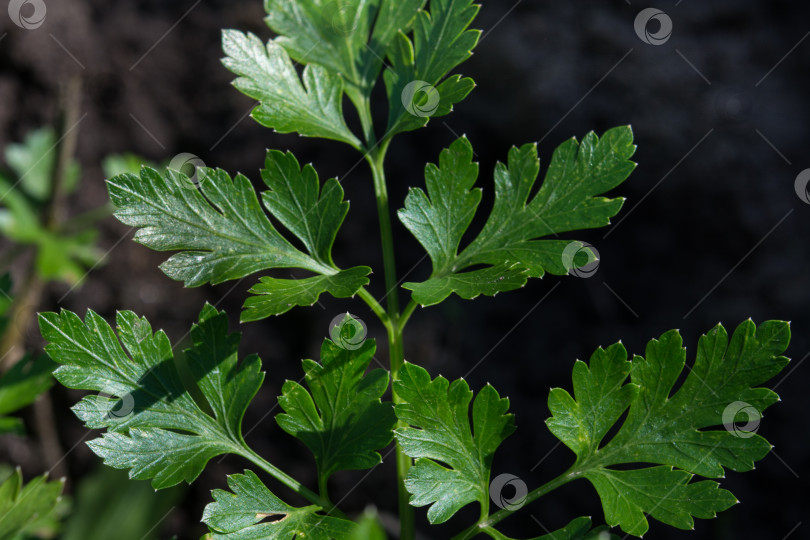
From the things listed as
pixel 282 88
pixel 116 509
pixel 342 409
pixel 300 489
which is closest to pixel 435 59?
pixel 282 88

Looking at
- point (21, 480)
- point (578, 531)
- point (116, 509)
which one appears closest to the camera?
point (578, 531)

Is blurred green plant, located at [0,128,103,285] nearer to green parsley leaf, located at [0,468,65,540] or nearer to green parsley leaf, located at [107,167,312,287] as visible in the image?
green parsley leaf, located at [0,468,65,540]

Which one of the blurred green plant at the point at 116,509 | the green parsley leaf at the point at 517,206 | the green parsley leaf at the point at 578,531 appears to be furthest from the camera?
the blurred green plant at the point at 116,509

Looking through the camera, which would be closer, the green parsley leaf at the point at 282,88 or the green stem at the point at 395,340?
the green stem at the point at 395,340

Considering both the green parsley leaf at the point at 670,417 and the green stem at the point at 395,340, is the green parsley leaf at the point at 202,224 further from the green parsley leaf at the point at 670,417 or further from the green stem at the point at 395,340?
the green parsley leaf at the point at 670,417

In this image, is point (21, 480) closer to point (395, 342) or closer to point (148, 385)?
point (148, 385)

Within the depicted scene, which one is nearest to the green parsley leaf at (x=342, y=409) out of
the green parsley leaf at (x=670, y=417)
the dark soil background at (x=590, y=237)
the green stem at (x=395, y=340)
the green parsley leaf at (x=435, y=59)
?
the green stem at (x=395, y=340)

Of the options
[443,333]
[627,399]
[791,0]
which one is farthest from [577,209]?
[791,0]
